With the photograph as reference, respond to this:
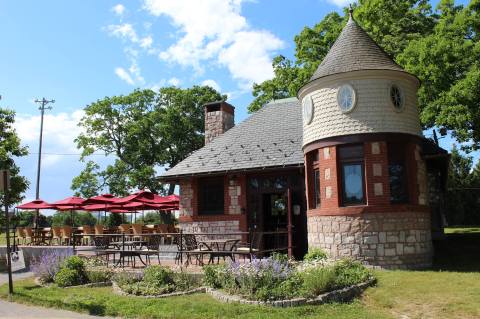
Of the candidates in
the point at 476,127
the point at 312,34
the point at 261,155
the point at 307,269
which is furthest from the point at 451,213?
the point at 307,269

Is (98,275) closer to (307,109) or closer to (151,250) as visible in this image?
(151,250)

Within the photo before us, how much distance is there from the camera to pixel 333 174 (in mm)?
13375

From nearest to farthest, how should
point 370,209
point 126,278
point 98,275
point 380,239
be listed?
point 126,278, point 380,239, point 370,209, point 98,275

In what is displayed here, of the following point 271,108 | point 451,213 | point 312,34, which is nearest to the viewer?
point 271,108

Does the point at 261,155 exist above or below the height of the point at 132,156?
below

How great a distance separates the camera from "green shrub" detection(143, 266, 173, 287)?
37.7 ft

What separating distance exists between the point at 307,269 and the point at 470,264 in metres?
5.26

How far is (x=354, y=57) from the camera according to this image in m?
13.8

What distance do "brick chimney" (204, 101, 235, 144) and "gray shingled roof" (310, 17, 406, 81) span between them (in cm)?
757

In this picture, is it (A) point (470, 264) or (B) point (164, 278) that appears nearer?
(B) point (164, 278)

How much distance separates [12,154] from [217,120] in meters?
8.83

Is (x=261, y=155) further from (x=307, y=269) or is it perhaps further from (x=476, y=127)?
(x=476, y=127)

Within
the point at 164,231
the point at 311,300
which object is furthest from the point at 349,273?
the point at 164,231

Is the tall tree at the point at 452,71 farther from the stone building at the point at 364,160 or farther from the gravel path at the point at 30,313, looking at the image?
the gravel path at the point at 30,313
